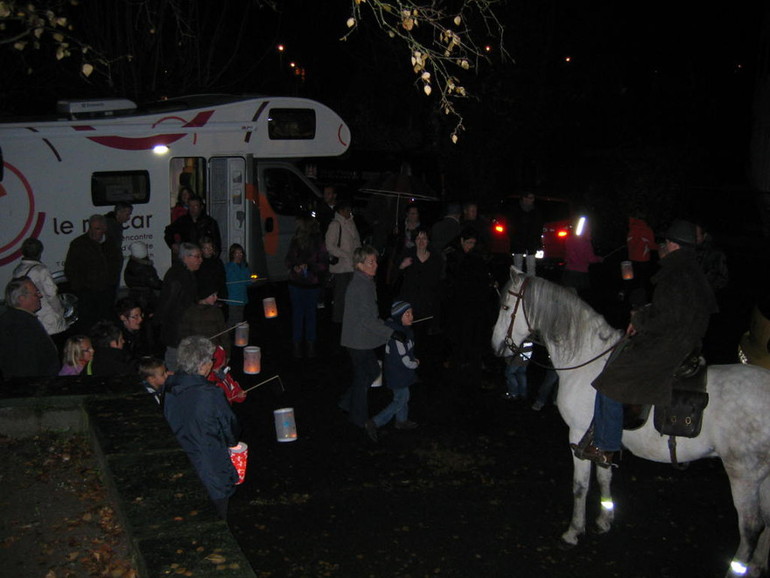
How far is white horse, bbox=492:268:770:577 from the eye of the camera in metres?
6.05

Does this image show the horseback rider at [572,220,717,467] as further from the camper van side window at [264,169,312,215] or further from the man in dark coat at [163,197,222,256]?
the camper van side window at [264,169,312,215]

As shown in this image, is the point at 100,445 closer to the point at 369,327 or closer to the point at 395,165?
the point at 369,327

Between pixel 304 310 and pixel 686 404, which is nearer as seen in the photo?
pixel 686 404

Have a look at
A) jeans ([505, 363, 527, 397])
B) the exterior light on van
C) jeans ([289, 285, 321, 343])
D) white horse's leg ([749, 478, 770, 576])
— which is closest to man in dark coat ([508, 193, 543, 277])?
the exterior light on van

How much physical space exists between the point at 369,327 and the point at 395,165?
467 inches

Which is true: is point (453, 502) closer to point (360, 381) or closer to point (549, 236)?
point (360, 381)

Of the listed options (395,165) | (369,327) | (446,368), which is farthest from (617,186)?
(369,327)

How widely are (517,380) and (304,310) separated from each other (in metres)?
3.18

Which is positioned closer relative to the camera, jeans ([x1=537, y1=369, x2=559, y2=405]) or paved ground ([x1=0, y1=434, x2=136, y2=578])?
paved ground ([x1=0, y1=434, x2=136, y2=578])

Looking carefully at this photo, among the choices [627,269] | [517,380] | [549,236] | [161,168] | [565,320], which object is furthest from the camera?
[549,236]

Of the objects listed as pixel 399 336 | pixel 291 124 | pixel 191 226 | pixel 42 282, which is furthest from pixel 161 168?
pixel 399 336

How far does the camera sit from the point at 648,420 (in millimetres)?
6535

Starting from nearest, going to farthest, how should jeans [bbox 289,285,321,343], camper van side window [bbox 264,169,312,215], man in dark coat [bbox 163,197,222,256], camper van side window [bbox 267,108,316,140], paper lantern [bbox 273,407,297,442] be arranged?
paper lantern [bbox 273,407,297,442], jeans [bbox 289,285,321,343], man in dark coat [bbox 163,197,222,256], camper van side window [bbox 267,108,316,140], camper van side window [bbox 264,169,312,215]

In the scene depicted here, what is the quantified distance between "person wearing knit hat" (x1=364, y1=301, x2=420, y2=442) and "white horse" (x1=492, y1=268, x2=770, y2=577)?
115 centimetres
